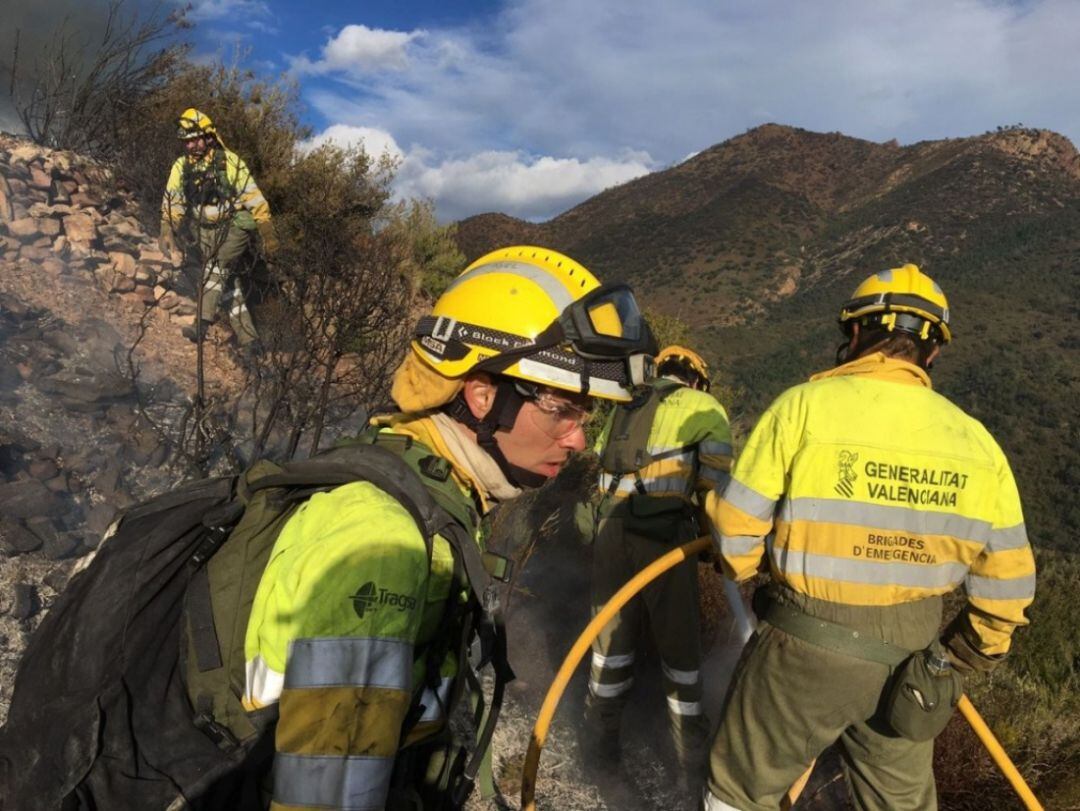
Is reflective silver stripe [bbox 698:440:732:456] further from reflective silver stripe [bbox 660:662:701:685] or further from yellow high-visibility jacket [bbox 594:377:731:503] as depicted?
reflective silver stripe [bbox 660:662:701:685]

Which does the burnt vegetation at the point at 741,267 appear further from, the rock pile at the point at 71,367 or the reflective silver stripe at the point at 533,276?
the reflective silver stripe at the point at 533,276

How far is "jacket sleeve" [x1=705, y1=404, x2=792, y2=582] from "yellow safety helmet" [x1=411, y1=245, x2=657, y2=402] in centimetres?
83

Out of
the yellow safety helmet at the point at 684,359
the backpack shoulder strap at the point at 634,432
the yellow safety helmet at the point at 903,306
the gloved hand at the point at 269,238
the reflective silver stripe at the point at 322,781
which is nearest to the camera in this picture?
the reflective silver stripe at the point at 322,781

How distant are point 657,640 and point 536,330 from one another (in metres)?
2.69

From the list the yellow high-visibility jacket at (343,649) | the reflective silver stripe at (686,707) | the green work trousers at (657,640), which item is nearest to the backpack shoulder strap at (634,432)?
the green work trousers at (657,640)

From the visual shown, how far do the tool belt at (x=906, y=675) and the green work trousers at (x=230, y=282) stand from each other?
6.00 meters

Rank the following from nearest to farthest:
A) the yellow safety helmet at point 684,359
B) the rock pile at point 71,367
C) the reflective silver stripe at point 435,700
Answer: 1. the reflective silver stripe at point 435,700
2. the rock pile at point 71,367
3. the yellow safety helmet at point 684,359

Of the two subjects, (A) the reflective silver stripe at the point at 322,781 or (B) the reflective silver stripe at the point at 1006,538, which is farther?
(B) the reflective silver stripe at the point at 1006,538

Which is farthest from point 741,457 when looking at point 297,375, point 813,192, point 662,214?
point 813,192

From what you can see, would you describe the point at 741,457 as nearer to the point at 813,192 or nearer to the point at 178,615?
the point at 178,615

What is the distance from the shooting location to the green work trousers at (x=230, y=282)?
6570 mm

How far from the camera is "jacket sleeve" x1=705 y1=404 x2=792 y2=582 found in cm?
233

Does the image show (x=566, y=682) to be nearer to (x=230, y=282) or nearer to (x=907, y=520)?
(x=907, y=520)

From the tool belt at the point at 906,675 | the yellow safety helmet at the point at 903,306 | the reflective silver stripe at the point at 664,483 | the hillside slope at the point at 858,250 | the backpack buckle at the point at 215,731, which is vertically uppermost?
the hillside slope at the point at 858,250
